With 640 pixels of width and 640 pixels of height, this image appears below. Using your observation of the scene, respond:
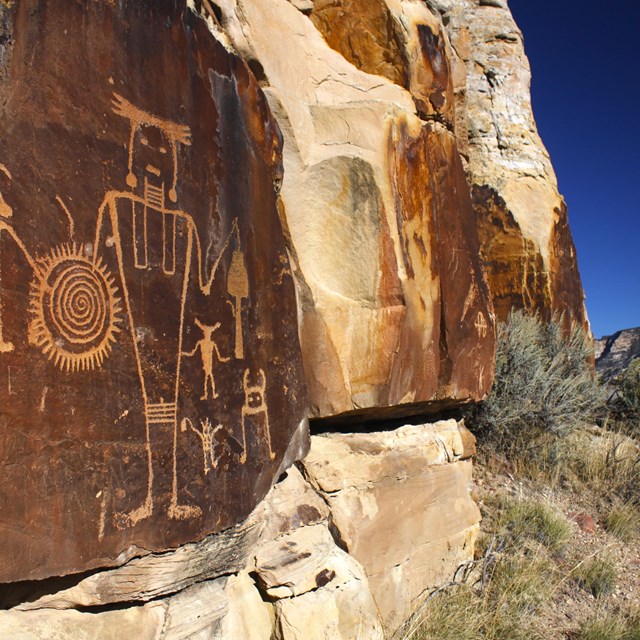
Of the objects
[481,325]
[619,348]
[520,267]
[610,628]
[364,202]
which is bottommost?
[610,628]

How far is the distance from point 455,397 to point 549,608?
1311 millimetres

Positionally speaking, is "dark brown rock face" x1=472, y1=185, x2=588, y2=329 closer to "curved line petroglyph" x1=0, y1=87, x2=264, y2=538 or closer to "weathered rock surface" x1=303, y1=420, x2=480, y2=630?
"weathered rock surface" x1=303, y1=420, x2=480, y2=630

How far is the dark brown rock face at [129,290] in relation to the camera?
66.1 inches

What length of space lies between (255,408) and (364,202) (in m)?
1.35

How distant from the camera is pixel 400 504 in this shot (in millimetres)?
3469

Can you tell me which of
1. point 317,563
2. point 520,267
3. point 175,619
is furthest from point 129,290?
point 520,267

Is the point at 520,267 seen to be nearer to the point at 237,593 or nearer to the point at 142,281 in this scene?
the point at 237,593

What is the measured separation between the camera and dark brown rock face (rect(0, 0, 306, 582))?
66.1 inches

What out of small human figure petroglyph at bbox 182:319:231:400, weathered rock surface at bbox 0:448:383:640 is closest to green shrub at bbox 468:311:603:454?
weathered rock surface at bbox 0:448:383:640

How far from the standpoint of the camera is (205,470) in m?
2.20

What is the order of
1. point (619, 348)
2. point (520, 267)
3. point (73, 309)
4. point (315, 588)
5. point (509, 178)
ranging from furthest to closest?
1. point (619, 348)
2. point (509, 178)
3. point (520, 267)
4. point (315, 588)
5. point (73, 309)

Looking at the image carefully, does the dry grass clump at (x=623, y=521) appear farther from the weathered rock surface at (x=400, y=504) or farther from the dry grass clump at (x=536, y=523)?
the weathered rock surface at (x=400, y=504)

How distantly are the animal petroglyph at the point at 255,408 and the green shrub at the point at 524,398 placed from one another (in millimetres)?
3465

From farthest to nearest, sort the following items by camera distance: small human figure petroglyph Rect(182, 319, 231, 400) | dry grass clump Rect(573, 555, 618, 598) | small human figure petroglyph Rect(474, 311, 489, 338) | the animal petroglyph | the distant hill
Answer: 1. the distant hill
2. small human figure petroglyph Rect(474, 311, 489, 338)
3. dry grass clump Rect(573, 555, 618, 598)
4. the animal petroglyph
5. small human figure petroglyph Rect(182, 319, 231, 400)
